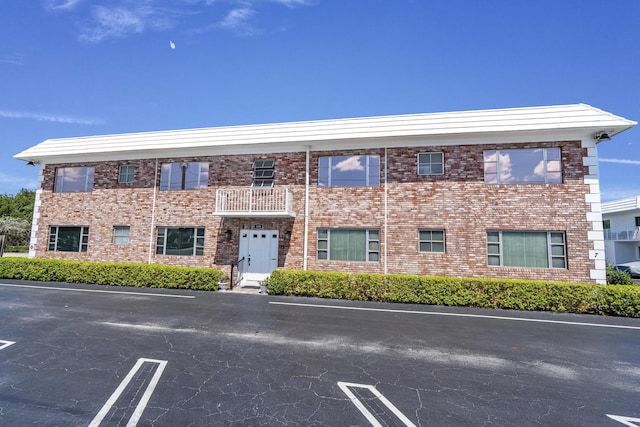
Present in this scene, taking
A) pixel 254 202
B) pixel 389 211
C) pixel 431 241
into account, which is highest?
pixel 254 202

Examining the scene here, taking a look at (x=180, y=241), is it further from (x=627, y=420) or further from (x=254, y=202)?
(x=627, y=420)

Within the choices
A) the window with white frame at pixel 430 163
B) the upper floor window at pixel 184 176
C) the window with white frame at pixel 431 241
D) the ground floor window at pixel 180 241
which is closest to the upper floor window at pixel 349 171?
the window with white frame at pixel 430 163

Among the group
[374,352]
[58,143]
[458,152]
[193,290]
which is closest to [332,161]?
[458,152]

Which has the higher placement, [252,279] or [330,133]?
[330,133]

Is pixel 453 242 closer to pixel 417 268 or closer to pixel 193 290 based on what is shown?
pixel 417 268

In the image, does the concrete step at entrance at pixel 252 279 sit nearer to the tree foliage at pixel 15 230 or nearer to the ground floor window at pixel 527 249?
the ground floor window at pixel 527 249

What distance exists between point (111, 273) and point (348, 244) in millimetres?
10173

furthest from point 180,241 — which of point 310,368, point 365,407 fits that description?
point 365,407

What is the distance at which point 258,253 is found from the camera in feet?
46.6

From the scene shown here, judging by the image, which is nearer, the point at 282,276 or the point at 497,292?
the point at 497,292

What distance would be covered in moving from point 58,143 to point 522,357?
839 inches

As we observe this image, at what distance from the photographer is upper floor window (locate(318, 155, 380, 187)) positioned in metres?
13.6

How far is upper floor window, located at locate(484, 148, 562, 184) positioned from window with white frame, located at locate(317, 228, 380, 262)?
4926mm

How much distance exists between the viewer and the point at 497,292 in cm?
1085
